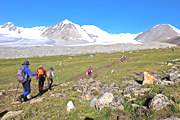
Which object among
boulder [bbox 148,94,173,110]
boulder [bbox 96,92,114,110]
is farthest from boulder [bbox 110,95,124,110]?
boulder [bbox 148,94,173,110]

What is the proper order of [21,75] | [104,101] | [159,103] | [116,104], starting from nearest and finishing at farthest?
[159,103] → [116,104] → [104,101] → [21,75]

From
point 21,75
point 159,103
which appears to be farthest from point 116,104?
point 21,75

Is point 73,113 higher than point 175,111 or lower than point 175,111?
lower

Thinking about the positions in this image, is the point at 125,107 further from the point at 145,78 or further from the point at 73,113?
the point at 145,78

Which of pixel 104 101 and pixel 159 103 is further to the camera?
pixel 104 101

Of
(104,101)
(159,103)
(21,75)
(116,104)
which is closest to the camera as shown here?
(159,103)

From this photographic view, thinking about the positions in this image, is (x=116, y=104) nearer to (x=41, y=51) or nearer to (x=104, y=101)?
(x=104, y=101)

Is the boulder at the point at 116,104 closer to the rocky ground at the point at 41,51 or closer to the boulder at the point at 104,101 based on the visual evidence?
the boulder at the point at 104,101

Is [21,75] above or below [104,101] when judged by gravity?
above

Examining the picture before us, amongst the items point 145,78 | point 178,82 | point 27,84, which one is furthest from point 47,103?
point 178,82

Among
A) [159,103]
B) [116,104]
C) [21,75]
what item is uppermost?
[21,75]

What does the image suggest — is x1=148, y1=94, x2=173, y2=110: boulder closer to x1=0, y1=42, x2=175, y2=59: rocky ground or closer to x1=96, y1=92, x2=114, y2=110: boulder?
x1=96, y1=92, x2=114, y2=110: boulder

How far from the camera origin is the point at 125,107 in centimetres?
790

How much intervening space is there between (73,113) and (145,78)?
8.45 m
